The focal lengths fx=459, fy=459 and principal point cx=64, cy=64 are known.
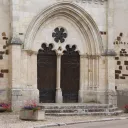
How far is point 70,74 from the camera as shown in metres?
20.5

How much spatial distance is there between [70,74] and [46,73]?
114cm

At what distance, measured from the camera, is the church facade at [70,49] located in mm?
19172

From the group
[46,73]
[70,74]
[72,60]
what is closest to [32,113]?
[46,73]

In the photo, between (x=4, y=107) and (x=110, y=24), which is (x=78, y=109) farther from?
(x=110, y=24)

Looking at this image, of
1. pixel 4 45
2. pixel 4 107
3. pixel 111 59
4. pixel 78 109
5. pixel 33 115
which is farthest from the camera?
pixel 111 59

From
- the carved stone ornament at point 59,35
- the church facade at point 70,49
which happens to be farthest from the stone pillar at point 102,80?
the carved stone ornament at point 59,35

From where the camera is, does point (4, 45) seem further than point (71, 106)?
Yes

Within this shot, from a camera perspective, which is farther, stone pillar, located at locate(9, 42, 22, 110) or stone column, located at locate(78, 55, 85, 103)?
stone column, located at locate(78, 55, 85, 103)

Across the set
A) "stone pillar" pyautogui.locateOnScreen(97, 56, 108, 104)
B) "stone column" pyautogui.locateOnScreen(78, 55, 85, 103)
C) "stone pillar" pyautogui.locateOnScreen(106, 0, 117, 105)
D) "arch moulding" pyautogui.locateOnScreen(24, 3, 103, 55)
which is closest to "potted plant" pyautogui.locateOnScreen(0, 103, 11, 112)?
"arch moulding" pyautogui.locateOnScreen(24, 3, 103, 55)

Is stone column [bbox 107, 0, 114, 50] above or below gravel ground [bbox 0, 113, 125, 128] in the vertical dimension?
above

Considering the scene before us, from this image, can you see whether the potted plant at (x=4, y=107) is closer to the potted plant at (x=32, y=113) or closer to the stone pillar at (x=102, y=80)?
the potted plant at (x=32, y=113)

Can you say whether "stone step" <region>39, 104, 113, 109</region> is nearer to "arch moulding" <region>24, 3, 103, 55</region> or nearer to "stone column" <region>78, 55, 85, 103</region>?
"stone column" <region>78, 55, 85, 103</region>

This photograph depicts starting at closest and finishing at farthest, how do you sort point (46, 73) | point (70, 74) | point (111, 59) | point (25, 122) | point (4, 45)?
point (25, 122) < point (4, 45) < point (46, 73) < point (111, 59) < point (70, 74)

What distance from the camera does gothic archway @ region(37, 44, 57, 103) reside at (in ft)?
65.6
